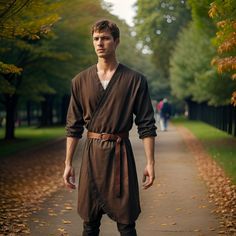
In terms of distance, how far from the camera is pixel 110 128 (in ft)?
13.4

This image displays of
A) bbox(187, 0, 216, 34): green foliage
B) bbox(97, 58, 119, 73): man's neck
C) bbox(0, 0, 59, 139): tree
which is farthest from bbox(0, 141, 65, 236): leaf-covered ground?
bbox(187, 0, 216, 34): green foliage

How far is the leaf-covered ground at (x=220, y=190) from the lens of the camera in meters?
7.06

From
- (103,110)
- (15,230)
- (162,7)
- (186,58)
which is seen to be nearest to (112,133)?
(103,110)

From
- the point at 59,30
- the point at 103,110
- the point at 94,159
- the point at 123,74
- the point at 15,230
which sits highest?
the point at 59,30

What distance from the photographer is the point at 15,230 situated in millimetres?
6613

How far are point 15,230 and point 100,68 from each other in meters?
3.36

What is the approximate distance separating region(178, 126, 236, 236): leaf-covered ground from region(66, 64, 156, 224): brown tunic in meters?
2.76

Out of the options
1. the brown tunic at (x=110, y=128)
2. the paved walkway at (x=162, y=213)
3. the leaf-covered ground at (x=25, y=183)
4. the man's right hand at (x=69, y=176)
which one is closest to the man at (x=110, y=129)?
the brown tunic at (x=110, y=128)

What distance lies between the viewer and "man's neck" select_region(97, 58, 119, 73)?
4.07m

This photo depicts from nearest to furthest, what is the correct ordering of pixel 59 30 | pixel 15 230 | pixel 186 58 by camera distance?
pixel 15 230 → pixel 59 30 → pixel 186 58

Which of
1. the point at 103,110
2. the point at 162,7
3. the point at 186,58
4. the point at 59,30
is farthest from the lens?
the point at 162,7

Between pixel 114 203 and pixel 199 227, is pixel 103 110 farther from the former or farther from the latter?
pixel 199 227

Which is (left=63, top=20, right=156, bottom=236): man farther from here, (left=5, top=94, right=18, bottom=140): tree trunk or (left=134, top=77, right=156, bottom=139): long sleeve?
(left=5, top=94, right=18, bottom=140): tree trunk

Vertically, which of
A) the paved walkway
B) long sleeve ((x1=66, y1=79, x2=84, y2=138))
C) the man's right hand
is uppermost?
long sleeve ((x1=66, y1=79, x2=84, y2=138))
